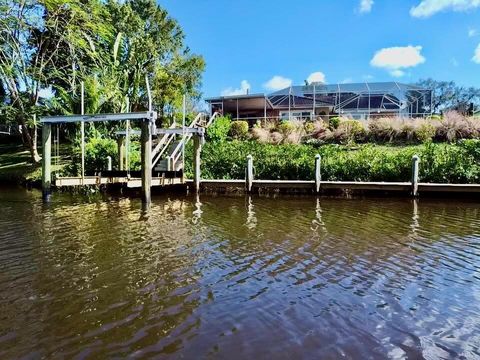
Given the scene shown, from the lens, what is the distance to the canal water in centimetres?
439

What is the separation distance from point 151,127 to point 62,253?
695 cm

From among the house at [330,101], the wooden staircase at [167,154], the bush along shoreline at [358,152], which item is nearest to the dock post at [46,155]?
the wooden staircase at [167,154]

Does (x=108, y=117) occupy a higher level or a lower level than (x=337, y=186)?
higher

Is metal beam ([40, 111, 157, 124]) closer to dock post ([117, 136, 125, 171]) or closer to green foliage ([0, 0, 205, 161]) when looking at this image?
dock post ([117, 136, 125, 171])

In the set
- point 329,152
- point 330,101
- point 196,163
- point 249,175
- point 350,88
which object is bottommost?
point 249,175

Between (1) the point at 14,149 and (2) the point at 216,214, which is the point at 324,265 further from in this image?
(1) the point at 14,149

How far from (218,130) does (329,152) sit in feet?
32.5

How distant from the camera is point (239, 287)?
238 inches

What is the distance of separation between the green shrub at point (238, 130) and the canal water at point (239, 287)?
17.5 metres

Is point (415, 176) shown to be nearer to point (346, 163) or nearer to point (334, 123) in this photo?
point (346, 163)

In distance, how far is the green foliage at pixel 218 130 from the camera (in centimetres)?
2691

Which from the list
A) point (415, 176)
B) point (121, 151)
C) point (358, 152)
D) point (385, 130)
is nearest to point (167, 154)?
point (121, 151)

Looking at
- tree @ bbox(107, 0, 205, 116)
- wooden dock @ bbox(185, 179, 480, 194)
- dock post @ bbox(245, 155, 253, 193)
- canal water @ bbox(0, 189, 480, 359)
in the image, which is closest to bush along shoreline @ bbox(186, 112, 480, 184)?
wooden dock @ bbox(185, 179, 480, 194)

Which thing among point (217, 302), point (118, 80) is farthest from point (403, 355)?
point (118, 80)
